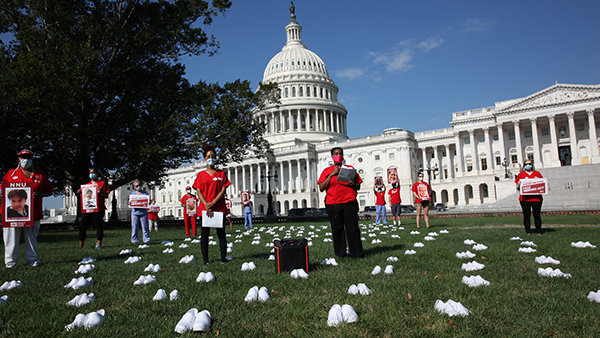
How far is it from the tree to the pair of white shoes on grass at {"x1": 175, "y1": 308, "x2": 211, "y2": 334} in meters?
22.8

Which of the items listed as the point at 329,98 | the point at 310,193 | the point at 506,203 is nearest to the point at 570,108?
the point at 506,203

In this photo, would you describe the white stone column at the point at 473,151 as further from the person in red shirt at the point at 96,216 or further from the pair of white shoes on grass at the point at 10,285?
the pair of white shoes on grass at the point at 10,285

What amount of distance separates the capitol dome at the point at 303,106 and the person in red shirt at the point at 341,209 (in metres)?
90.1

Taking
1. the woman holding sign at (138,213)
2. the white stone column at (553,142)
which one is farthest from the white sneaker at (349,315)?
the white stone column at (553,142)

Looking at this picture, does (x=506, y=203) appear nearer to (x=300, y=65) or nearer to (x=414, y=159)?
(x=414, y=159)

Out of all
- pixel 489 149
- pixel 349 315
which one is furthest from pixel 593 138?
pixel 349 315

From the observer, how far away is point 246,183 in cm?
10469

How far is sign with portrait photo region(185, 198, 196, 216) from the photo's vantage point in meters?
17.5

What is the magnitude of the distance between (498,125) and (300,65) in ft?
200

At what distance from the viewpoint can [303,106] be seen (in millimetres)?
104938

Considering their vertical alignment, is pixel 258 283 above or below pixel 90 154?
below

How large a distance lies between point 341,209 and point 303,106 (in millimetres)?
98441

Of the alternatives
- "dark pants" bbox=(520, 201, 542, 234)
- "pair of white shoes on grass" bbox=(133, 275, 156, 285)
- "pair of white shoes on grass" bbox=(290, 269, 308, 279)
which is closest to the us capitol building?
"dark pants" bbox=(520, 201, 542, 234)

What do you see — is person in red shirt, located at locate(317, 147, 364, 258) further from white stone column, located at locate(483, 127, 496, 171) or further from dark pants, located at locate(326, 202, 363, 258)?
white stone column, located at locate(483, 127, 496, 171)
